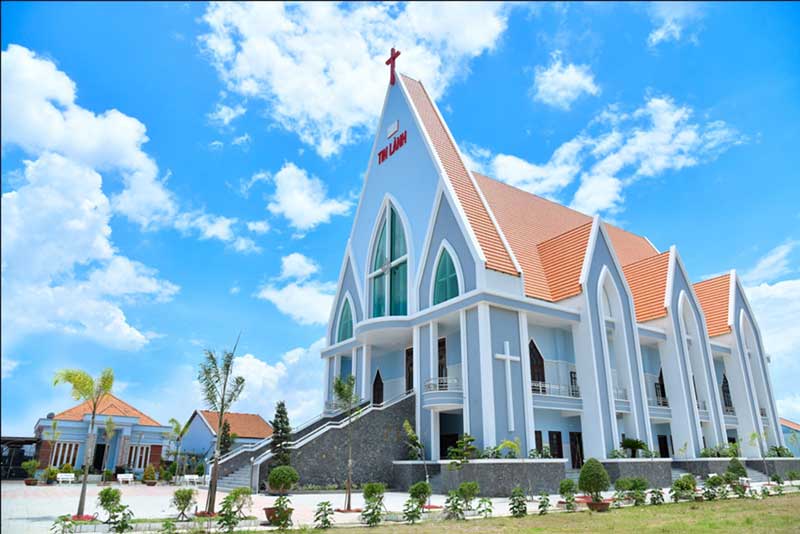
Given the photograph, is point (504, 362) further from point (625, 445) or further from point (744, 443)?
point (744, 443)

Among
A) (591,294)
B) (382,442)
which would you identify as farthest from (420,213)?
(382,442)

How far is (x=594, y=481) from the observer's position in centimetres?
1402

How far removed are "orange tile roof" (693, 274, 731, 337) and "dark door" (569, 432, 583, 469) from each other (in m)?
14.0

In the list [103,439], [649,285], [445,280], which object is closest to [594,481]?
[445,280]

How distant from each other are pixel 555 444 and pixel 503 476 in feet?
21.9

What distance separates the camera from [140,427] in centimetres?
3422

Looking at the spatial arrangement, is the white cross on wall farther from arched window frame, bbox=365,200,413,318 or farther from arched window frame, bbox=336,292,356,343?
arched window frame, bbox=336,292,356,343

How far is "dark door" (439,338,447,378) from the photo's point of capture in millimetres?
25047

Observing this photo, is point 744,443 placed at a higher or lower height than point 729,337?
lower

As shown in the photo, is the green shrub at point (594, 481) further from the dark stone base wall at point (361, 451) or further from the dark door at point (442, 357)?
the dark door at point (442, 357)

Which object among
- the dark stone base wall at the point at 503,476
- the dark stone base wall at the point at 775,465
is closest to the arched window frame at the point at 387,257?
the dark stone base wall at the point at 503,476

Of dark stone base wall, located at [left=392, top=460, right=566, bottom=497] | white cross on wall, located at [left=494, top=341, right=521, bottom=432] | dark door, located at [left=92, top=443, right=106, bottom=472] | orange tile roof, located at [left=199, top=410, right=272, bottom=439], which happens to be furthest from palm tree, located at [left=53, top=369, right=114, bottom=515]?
orange tile roof, located at [left=199, top=410, right=272, bottom=439]

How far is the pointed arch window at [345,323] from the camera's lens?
101 feet

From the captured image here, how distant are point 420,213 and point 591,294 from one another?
8.87m
